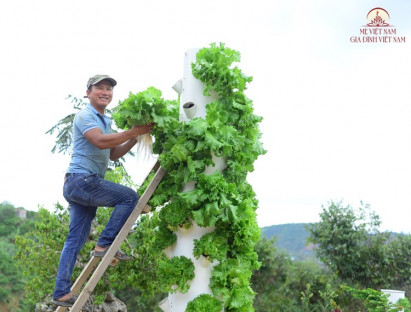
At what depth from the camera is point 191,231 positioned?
5090 millimetres

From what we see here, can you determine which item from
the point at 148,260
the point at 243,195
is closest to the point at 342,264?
the point at 148,260

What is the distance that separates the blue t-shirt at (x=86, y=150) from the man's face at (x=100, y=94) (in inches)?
4.1

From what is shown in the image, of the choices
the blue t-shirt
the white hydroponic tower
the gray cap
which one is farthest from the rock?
the gray cap

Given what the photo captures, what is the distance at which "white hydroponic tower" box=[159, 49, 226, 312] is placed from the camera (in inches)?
195

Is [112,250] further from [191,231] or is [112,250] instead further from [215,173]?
[215,173]

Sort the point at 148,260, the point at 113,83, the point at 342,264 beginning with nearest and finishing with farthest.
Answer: the point at 113,83
the point at 148,260
the point at 342,264

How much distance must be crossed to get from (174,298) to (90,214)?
1.33 metres

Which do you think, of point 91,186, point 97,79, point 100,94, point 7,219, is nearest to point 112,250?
point 91,186

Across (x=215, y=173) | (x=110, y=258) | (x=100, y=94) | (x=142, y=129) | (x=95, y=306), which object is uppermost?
(x=100, y=94)

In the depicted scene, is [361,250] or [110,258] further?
[361,250]

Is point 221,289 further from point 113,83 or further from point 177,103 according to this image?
point 113,83

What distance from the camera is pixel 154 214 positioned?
9.09 m

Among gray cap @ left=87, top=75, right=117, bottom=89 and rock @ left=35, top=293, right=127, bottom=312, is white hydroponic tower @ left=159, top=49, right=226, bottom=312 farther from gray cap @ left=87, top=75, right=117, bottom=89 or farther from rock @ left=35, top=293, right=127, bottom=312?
rock @ left=35, top=293, right=127, bottom=312

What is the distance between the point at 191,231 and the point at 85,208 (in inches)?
47.8
